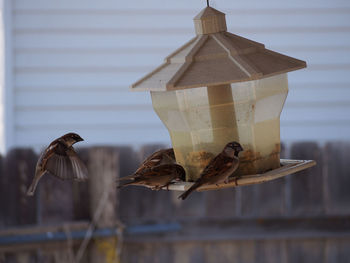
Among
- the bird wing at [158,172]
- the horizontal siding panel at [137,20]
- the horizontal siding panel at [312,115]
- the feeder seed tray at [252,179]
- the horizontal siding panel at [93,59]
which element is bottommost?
the feeder seed tray at [252,179]

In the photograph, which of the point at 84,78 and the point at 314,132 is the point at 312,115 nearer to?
the point at 314,132

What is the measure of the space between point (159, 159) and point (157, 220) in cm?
180

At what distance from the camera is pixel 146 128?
5.79m

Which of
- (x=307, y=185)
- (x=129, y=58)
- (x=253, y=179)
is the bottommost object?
(x=307, y=185)

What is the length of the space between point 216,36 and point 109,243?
2290 millimetres

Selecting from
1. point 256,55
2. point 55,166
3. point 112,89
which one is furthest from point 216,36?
point 112,89

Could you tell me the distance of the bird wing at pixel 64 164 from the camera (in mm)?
3229

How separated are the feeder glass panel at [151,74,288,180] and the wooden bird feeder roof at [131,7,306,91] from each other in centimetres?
16

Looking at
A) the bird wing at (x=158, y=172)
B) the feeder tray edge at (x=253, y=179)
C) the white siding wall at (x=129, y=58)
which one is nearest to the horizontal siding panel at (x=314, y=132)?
the white siding wall at (x=129, y=58)

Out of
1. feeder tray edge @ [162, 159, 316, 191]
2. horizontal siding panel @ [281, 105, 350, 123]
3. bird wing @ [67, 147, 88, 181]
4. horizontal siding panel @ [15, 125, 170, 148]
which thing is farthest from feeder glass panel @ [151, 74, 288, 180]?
horizontal siding panel @ [281, 105, 350, 123]

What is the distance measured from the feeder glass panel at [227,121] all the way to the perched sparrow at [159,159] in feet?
0.53

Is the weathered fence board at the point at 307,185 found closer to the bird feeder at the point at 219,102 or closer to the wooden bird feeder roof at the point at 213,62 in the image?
the bird feeder at the point at 219,102

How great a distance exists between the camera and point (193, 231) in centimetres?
484

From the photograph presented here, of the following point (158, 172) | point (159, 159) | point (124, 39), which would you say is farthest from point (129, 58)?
point (158, 172)
